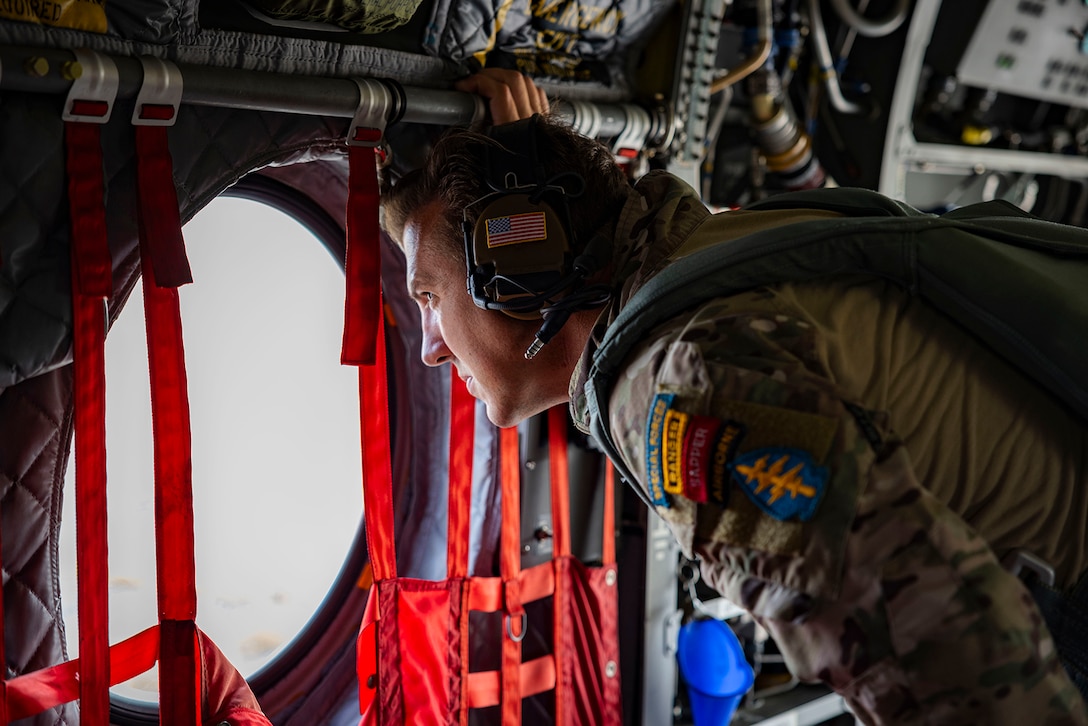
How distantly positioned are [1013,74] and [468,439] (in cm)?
298

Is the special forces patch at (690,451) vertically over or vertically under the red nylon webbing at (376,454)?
over

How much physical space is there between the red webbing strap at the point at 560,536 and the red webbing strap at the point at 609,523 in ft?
0.45

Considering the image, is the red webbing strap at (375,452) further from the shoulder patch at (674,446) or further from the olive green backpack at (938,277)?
the shoulder patch at (674,446)

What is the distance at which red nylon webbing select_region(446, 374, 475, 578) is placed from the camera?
238 centimetres

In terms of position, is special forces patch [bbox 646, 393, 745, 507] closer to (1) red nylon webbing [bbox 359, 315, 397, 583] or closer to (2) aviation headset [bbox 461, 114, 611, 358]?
(2) aviation headset [bbox 461, 114, 611, 358]

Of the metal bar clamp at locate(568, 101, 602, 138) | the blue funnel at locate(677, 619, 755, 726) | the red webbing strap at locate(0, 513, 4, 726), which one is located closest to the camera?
the red webbing strap at locate(0, 513, 4, 726)

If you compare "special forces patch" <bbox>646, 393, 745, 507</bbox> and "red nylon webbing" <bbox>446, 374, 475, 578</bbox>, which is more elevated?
"special forces patch" <bbox>646, 393, 745, 507</bbox>

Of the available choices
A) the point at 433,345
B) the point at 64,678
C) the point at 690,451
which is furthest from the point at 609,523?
the point at 690,451

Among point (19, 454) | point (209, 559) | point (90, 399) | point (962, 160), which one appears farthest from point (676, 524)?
point (962, 160)

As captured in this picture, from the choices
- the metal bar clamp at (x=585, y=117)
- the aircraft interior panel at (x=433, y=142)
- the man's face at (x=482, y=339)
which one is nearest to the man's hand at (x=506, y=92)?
the aircraft interior panel at (x=433, y=142)

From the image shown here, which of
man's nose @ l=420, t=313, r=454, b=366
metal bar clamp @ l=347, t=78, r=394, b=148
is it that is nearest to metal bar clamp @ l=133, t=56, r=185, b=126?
metal bar clamp @ l=347, t=78, r=394, b=148

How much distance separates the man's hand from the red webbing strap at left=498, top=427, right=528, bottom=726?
2.64ft

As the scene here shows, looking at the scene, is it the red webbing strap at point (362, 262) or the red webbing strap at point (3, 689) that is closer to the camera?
the red webbing strap at point (3, 689)

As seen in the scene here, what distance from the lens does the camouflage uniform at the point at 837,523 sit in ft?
3.19
